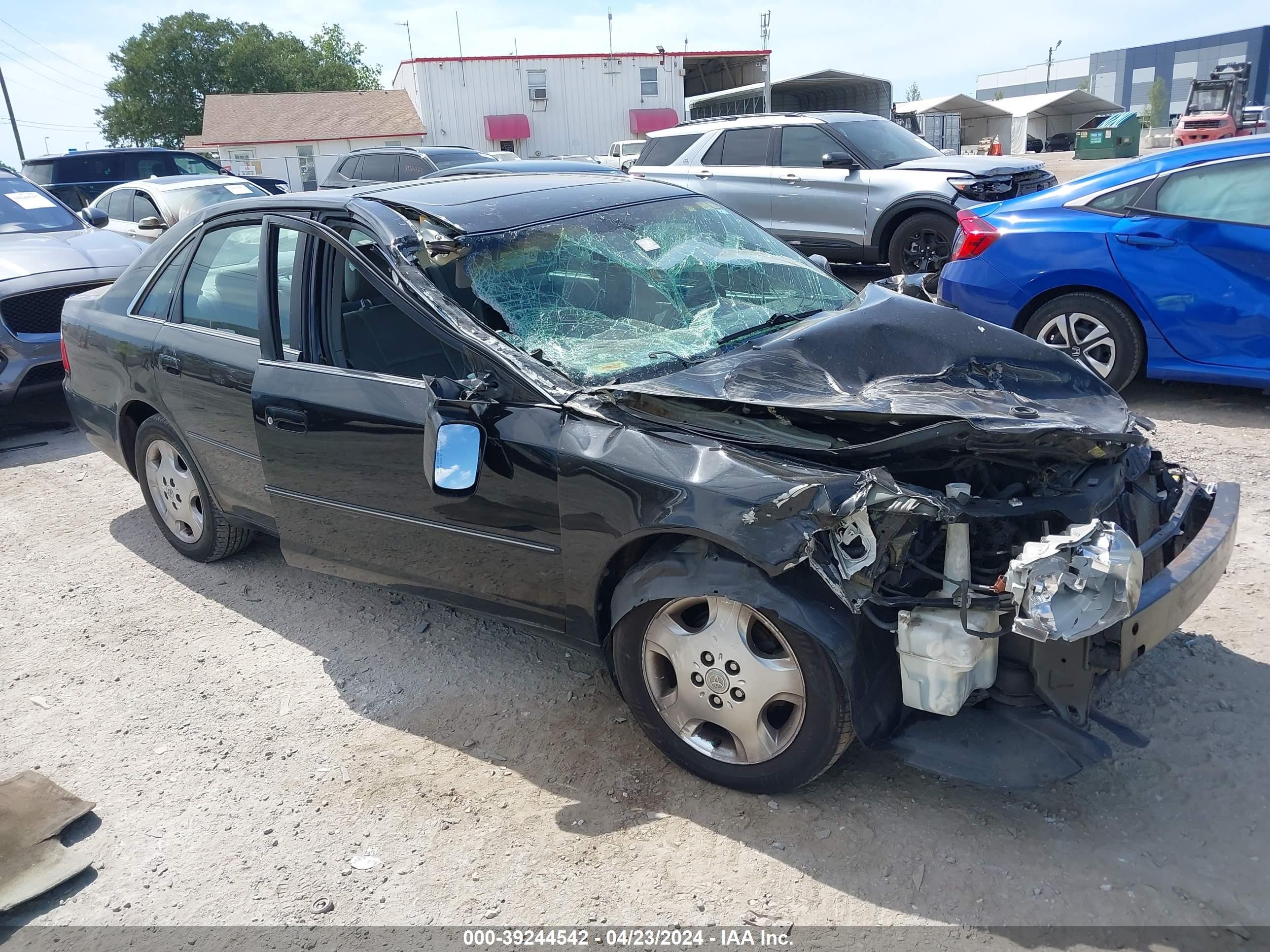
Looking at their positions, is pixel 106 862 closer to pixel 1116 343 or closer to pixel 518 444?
pixel 518 444

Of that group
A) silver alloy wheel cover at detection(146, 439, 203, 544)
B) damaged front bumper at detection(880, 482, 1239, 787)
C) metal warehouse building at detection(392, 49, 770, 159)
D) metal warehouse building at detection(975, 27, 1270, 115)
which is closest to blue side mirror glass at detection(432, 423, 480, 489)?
damaged front bumper at detection(880, 482, 1239, 787)

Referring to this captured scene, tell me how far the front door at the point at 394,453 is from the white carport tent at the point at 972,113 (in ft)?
134

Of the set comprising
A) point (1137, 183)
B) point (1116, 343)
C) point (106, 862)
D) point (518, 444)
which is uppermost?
point (1137, 183)

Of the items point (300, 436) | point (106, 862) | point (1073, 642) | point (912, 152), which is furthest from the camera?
point (912, 152)

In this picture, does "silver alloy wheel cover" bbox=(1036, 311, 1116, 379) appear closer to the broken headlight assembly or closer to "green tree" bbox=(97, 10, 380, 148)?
the broken headlight assembly

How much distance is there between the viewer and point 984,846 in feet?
8.95

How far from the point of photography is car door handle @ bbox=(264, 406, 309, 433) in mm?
3670

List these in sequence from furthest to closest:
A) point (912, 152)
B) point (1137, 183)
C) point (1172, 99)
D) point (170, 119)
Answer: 1. point (1172, 99)
2. point (170, 119)
3. point (912, 152)
4. point (1137, 183)

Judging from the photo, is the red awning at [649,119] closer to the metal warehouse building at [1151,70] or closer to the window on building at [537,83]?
the window on building at [537,83]

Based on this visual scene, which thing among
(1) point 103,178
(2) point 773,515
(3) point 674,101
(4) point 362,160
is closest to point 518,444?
(2) point 773,515

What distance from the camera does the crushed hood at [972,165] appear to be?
9.36 metres

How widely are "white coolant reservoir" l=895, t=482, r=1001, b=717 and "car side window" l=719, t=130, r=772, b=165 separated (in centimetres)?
894

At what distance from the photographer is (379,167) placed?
15820 millimetres

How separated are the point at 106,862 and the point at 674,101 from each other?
44.3 m
